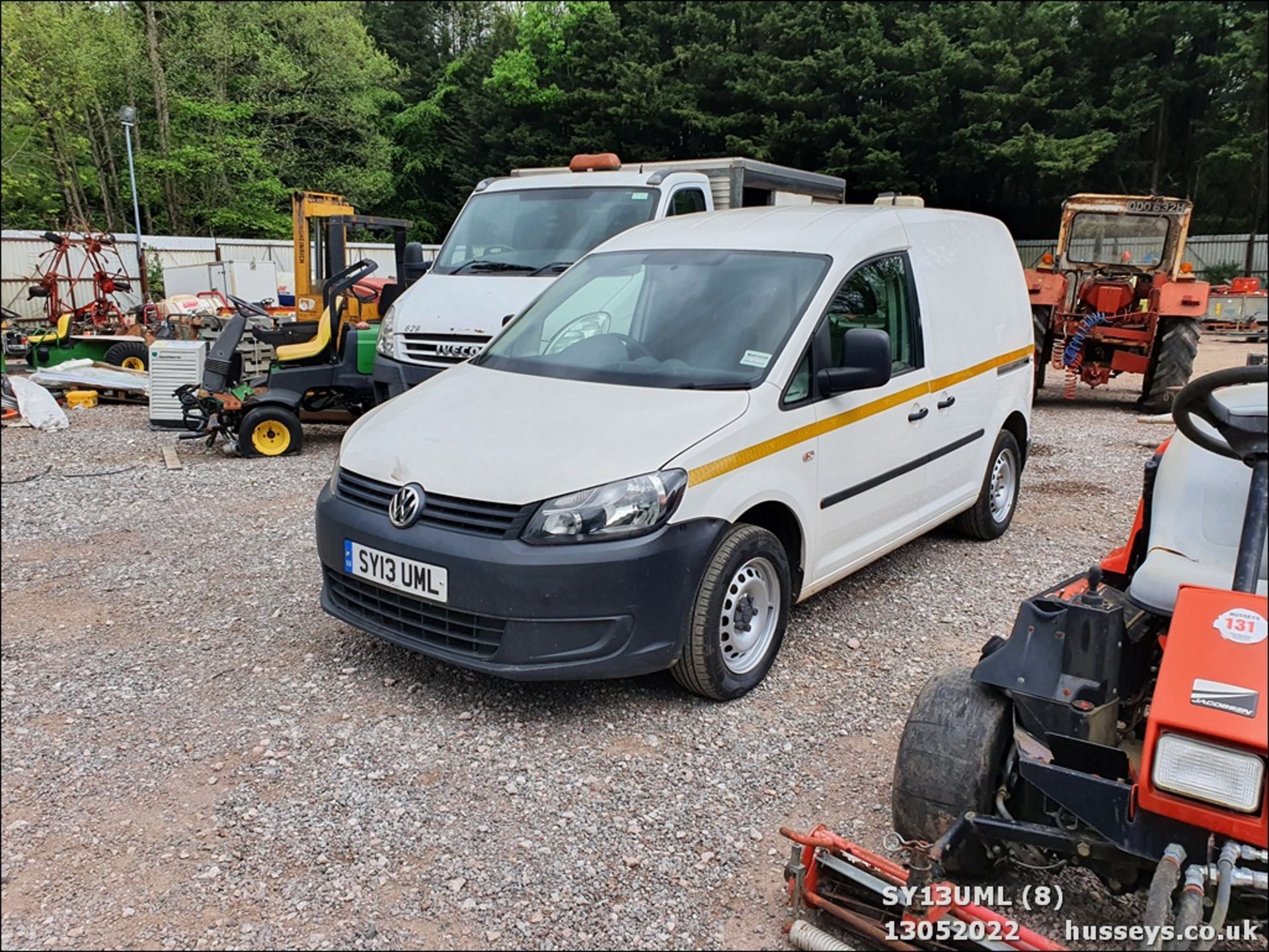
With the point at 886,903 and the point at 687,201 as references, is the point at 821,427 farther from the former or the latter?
the point at 687,201

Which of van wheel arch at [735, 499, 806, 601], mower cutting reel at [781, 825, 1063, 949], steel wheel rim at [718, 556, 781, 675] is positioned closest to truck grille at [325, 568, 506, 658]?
steel wheel rim at [718, 556, 781, 675]

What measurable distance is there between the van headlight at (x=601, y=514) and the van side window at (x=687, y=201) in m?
5.48

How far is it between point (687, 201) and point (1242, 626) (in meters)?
7.11

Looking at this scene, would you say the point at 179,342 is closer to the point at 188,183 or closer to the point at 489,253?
the point at 489,253

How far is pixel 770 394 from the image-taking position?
3816 mm

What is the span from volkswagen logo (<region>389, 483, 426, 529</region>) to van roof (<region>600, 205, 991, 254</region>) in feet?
6.50

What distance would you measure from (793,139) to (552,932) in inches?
1114

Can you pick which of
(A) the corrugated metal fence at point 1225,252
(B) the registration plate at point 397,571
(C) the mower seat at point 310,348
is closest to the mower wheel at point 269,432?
(C) the mower seat at point 310,348

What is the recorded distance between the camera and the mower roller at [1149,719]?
2037 mm

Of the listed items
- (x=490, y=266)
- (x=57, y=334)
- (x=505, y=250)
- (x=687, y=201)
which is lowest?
(x=57, y=334)

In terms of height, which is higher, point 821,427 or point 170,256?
point 170,256

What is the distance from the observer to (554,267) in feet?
25.7

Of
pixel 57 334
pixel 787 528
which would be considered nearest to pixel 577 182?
pixel 787 528

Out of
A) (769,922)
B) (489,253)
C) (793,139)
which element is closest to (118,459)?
(489,253)
